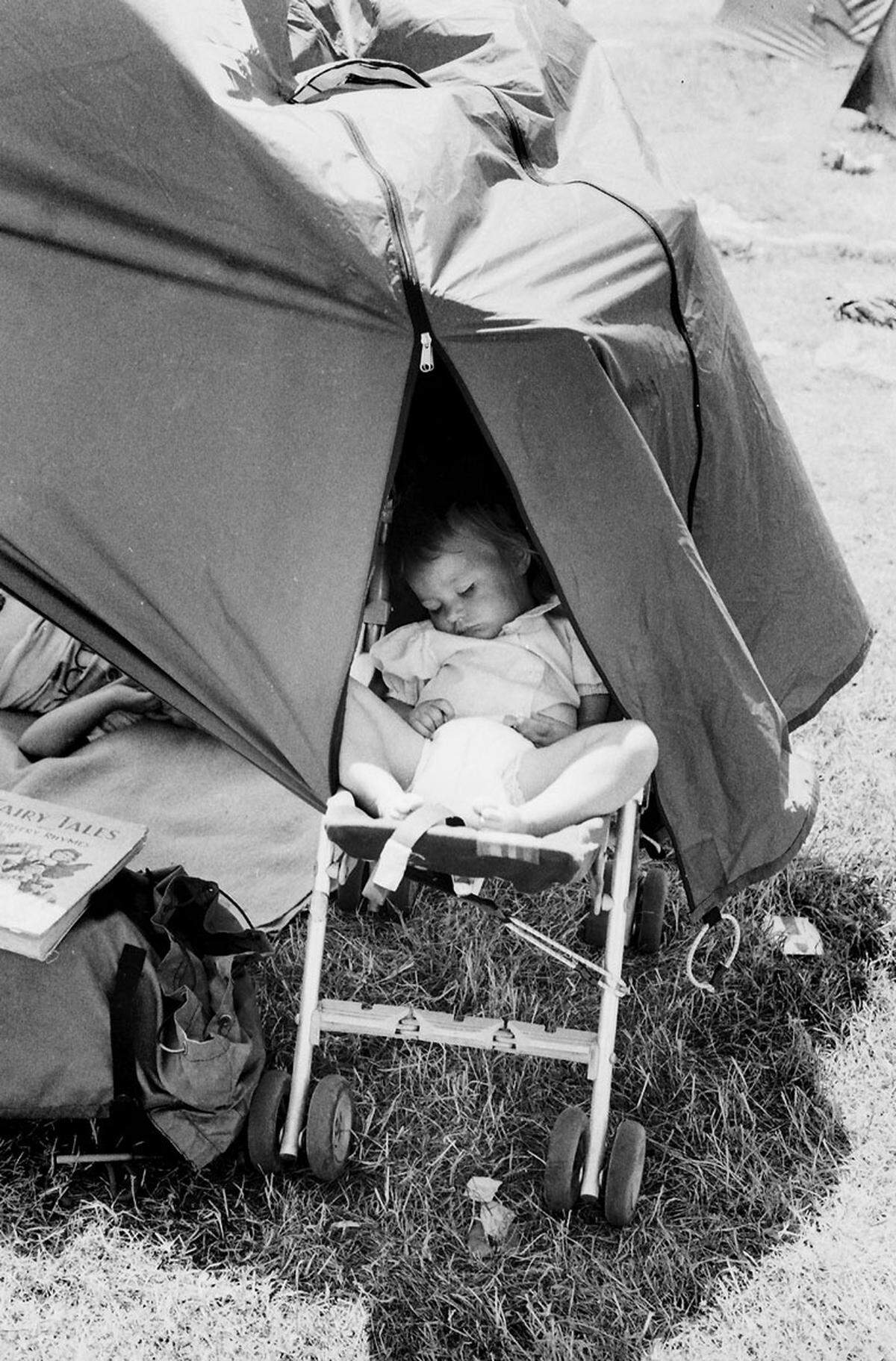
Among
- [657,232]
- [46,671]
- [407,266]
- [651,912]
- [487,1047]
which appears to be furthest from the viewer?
[46,671]

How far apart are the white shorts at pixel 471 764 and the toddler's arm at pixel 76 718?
1.08 meters

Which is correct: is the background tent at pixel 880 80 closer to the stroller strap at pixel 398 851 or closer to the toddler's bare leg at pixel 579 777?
the toddler's bare leg at pixel 579 777

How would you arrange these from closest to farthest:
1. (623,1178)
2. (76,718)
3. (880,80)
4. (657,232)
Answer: (623,1178)
(657,232)
(76,718)
(880,80)

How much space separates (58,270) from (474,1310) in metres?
1.79

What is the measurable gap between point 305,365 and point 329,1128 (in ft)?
4.29

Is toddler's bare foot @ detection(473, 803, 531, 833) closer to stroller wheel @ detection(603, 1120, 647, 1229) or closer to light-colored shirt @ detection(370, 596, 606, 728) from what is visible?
light-colored shirt @ detection(370, 596, 606, 728)

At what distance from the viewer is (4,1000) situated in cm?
236

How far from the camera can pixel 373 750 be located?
255 centimetres

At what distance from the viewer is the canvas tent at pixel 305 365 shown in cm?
211

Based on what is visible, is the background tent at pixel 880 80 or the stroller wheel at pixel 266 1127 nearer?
the stroller wheel at pixel 266 1127

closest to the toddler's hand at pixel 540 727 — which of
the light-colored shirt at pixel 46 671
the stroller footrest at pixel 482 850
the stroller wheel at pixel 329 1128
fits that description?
the stroller footrest at pixel 482 850

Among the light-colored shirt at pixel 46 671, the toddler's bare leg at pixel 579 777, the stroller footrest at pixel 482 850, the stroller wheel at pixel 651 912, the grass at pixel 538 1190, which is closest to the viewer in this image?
the stroller footrest at pixel 482 850

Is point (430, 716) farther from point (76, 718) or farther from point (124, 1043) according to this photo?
point (76, 718)

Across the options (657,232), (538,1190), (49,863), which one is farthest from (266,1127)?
(657,232)
